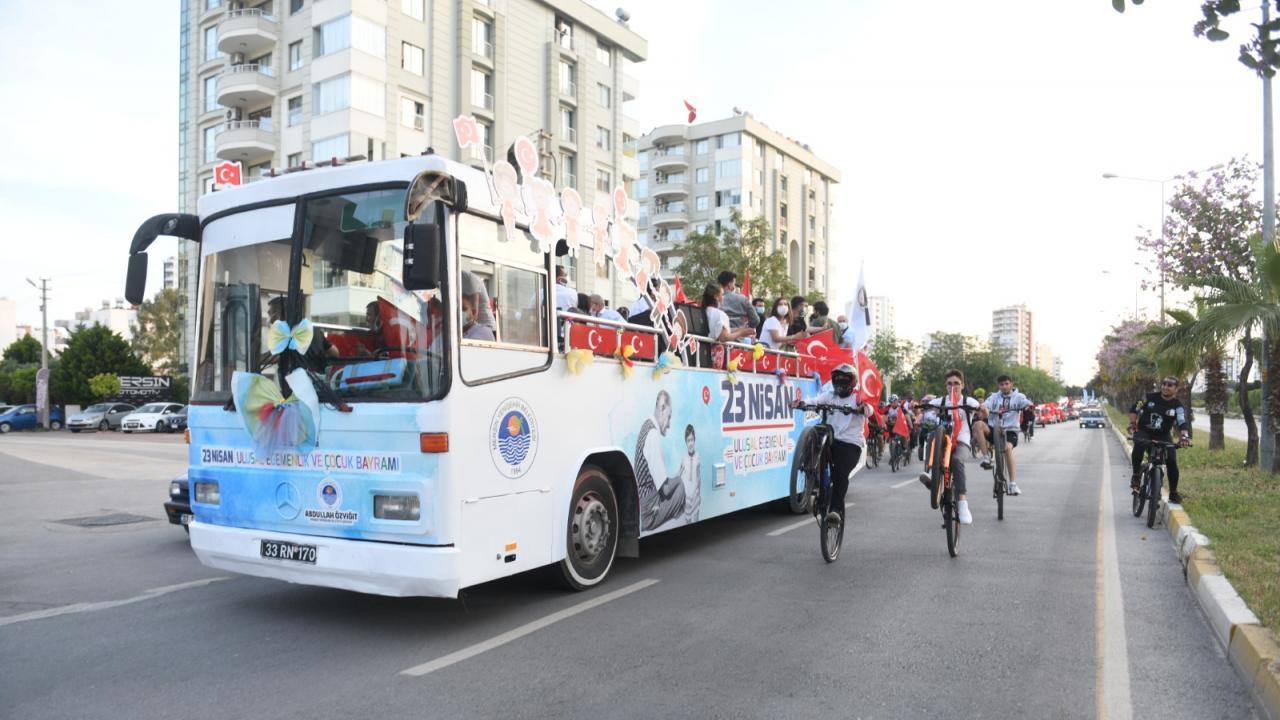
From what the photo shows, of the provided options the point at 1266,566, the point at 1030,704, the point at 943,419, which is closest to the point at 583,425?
the point at 1030,704

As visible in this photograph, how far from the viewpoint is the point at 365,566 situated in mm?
5656

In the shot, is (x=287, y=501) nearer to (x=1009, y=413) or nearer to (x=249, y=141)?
(x=1009, y=413)

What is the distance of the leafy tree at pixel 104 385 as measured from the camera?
54438mm

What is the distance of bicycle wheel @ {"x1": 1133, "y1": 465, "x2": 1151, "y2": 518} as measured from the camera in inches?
471

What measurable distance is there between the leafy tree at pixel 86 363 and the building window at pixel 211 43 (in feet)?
72.7

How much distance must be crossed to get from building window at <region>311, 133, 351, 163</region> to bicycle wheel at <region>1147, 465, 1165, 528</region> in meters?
31.2

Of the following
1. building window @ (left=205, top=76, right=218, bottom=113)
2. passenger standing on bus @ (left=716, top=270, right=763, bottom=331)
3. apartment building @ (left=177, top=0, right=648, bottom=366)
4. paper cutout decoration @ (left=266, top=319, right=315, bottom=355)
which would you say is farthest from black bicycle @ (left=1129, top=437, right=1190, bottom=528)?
building window @ (left=205, top=76, right=218, bottom=113)

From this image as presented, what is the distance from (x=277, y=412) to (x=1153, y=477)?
34.6ft

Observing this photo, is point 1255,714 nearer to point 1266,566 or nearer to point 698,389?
point 1266,566

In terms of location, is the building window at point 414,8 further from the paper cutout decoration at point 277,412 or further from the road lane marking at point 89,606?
the paper cutout decoration at point 277,412

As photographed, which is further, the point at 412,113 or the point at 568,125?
the point at 568,125

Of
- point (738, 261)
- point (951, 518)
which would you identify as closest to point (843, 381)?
point (951, 518)

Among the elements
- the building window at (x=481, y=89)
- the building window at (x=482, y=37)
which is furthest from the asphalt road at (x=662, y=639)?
the building window at (x=482, y=37)

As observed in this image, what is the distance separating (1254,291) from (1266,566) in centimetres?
1010
